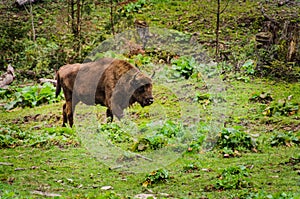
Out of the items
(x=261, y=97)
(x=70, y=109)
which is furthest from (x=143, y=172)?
(x=261, y=97)

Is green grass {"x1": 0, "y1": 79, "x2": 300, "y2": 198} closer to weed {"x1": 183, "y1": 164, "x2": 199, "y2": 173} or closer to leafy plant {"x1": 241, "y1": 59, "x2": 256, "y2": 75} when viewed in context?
weed {"x1": 183, "y1": 164, "x2": 199, "y2": 173}

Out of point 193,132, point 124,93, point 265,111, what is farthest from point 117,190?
point 265,111

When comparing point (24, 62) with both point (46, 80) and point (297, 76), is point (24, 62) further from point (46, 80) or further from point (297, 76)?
point (297, 76)

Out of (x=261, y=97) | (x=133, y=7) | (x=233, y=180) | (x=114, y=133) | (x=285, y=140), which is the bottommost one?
(x=114, y=133)

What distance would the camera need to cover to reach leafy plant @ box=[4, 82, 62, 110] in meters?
15.5

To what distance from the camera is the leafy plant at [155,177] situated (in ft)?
27.2

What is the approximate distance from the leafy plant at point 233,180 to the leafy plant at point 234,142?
68.0 inches

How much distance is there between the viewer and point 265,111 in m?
12.5

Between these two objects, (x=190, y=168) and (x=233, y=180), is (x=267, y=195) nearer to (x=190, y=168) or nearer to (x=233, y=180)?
(x=233, y=180)

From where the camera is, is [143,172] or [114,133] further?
[114,133]

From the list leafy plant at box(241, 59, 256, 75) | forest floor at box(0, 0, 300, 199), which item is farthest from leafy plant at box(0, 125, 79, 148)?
leafy plant at box(241, 59, 256, 75)

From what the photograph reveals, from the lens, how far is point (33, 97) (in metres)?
15.6

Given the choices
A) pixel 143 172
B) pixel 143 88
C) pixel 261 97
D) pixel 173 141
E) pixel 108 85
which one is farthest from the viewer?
pixel 261 97

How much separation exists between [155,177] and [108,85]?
4.55 m
